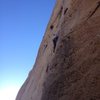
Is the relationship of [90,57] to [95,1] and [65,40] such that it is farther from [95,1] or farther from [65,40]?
[95,1]

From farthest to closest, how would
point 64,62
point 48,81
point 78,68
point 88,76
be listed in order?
point 48,81 < point 64,62 < point 78,68 < point 88,76

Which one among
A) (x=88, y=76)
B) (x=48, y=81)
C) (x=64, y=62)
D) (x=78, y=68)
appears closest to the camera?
(x=88, y=76)

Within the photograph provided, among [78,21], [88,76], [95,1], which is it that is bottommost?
[88,76]

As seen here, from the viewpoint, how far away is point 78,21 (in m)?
12.3

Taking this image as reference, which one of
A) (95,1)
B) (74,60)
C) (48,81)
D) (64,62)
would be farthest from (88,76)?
(95,1)

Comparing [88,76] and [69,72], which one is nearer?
[88,76]

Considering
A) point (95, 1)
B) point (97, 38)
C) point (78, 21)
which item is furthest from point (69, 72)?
point (95, 1)

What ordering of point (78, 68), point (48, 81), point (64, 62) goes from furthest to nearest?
point (48, 81)
point (64, 62)
point (78, 68)

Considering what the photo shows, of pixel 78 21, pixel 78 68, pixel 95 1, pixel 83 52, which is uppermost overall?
pixel 95 1

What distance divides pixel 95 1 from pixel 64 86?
15.8 ft

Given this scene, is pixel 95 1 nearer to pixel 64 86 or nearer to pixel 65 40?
pixel 65 40

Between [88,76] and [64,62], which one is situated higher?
[64,62]

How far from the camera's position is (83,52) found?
10.5 m

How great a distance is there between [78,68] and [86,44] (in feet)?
4.00
